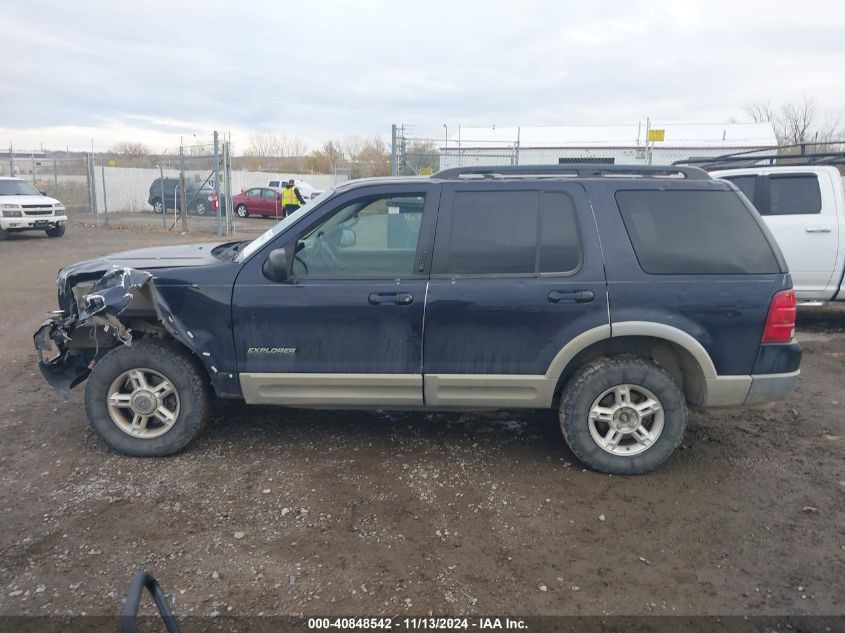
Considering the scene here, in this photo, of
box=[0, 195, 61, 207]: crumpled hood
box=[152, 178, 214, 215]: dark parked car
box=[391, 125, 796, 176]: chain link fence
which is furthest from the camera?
box=[152, 178, 214, 215]: dark parked car

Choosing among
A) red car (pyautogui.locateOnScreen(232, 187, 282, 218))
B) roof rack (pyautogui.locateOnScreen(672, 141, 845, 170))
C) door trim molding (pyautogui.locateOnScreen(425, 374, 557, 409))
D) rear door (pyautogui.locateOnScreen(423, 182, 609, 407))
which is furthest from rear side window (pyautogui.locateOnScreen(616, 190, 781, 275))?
red car (pyautogui.locateOnScreen(232, 187, 282, 218))

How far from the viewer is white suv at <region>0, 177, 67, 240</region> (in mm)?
17891

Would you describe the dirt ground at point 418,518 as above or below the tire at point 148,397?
below

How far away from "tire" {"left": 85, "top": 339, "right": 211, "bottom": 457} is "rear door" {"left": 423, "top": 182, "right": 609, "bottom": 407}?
5.16ft

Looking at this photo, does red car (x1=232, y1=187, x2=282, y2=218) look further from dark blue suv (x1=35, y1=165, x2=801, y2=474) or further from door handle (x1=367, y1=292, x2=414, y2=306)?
door handle (x1=367, y1=292, x2=414, y2=306)

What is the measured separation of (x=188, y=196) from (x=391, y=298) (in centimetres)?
2098

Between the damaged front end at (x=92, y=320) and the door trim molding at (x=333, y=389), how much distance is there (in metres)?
0.86

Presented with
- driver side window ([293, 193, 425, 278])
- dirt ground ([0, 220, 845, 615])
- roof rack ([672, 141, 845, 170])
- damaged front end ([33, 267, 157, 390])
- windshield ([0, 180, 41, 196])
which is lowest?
dirt ground ([0, 220, 845, 615])

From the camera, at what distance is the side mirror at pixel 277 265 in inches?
166

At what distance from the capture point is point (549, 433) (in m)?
5.00

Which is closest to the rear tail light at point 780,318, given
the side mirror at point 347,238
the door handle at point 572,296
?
the door handle at point 572,296

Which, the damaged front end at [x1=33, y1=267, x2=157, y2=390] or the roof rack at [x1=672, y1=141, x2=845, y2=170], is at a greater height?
the roof rack at [x1=672, y1=141, x2=845, y2=170]

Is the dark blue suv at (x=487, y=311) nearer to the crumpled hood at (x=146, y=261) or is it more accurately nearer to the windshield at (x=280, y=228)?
the windshield at (x=280, y=228)

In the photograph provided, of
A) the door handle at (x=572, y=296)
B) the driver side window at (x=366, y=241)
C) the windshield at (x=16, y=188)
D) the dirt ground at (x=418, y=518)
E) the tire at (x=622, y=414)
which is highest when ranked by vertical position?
the windshield at (x=16, y=188)
